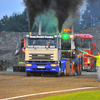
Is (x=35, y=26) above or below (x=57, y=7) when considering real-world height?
above

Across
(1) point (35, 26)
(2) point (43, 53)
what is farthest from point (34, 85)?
(1) point (35, 26)

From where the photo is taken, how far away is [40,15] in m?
36.2

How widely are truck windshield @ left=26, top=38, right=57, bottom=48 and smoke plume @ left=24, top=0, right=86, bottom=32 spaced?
8751 mm

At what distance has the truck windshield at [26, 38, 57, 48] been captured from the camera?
957 inches

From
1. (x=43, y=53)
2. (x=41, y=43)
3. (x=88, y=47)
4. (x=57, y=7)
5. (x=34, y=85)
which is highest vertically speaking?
(x=57, y=7)

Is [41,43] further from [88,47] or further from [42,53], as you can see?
[88,47]

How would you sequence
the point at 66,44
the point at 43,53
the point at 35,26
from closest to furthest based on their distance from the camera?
the point at 43,53 < the point at 66,44 < the point at 35,26

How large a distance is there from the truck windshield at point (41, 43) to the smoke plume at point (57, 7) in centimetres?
875

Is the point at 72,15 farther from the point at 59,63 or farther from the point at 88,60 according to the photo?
the point at 59,63

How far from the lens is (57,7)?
3731cm

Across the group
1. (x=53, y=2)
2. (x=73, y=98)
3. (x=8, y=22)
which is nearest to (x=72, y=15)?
(x=53, y=2)

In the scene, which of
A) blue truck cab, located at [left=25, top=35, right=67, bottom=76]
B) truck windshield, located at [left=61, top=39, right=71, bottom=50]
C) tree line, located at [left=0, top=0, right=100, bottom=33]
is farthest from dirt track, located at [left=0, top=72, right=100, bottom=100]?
tree line, located at [left=0, top=0, right=100, bottom=33]

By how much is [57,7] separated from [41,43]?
13.7m

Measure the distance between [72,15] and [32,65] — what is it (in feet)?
46.9
